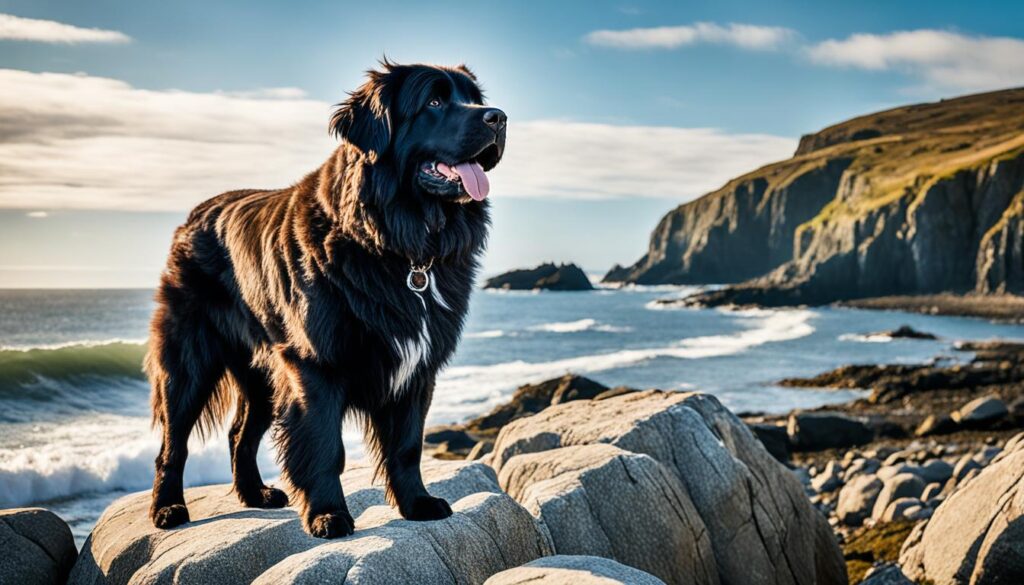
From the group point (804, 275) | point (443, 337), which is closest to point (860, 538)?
point (443, 337)

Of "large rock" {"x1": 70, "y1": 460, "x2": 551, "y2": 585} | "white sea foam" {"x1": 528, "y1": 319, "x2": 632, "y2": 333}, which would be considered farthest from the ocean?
"large rock" {"x1": 70, "y1": 460, "x2": 551, "y2": 585}

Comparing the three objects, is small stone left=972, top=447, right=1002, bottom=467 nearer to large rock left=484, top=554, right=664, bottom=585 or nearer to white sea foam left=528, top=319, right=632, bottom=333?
large rock left=484, top=554, right=664, bottom=585

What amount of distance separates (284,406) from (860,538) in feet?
31.1

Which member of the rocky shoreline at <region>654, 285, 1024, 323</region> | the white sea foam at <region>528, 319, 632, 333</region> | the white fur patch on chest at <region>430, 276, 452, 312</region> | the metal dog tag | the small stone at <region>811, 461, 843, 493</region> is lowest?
the white sea foam at <region>528, 319, 632, 333</region>

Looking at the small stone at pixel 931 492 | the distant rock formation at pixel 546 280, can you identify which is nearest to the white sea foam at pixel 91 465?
the small stone at pixel 931 492

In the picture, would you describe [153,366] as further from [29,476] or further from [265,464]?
[265,464]

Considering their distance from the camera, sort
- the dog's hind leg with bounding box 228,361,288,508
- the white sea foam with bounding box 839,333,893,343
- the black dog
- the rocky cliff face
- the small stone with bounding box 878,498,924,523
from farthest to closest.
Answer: the rocky cliff face → the white sea foam with bounding box 839,333,893,343 → the small stone with bounding box 878,498,924,523 → the dog's hind leg with bounding box 228,361,288,508 → the black dog

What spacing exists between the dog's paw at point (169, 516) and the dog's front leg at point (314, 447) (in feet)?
4.06

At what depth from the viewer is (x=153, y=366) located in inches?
248

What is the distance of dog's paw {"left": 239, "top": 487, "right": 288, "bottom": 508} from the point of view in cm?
630

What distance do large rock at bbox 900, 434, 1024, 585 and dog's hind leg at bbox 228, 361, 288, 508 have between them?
17.5ft

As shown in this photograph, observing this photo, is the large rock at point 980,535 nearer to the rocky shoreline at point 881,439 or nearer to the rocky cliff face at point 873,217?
the rocky shoreline at point 881,439

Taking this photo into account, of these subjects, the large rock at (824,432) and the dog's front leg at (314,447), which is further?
the large rock at (824,432)

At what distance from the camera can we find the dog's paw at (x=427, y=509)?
5.31 m
